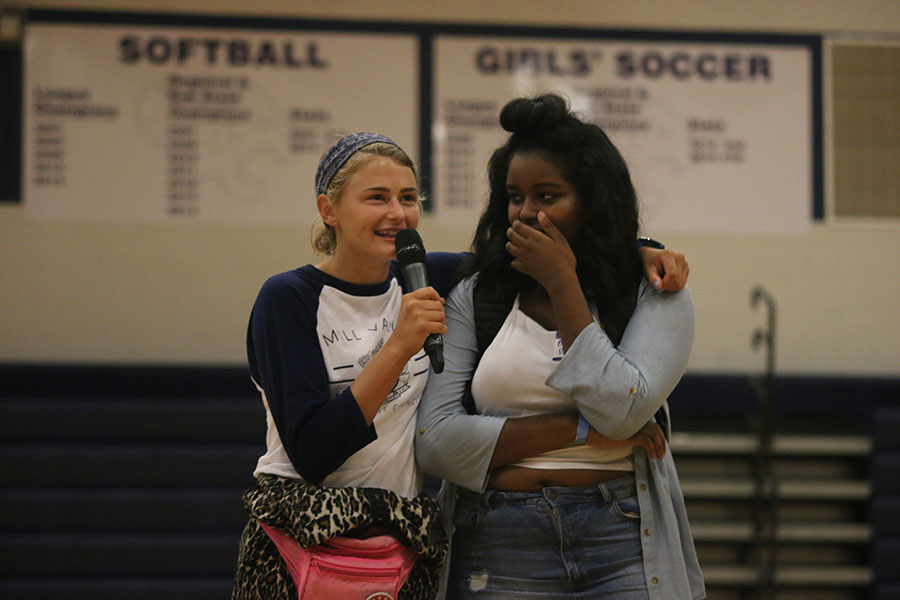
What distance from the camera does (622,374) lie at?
1701mm

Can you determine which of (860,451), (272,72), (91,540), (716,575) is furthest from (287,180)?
(860,451)

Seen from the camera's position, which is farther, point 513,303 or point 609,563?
point 513,303

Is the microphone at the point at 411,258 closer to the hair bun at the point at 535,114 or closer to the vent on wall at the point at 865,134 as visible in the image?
the hair bun at the point at 535,114

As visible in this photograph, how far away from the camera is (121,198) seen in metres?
4.65

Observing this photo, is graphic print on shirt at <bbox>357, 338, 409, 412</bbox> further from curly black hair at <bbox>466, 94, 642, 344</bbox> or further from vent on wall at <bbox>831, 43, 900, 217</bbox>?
vent on wall at <bbox>831, 43, 900, 217</bbox>

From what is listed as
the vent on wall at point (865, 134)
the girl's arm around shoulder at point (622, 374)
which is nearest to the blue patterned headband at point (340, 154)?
the girl's arm around shoulder at point (622, 374)

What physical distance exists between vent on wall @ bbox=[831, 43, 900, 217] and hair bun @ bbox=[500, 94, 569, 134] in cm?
350

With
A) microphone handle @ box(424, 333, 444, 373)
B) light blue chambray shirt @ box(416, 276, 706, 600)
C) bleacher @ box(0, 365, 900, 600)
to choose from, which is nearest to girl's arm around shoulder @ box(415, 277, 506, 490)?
light blue chambray shirt @ box(416, 276, 706, 600)

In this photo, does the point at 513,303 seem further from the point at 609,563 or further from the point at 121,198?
the point at 121,198

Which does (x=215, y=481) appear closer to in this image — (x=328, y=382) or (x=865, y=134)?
(x=328, y=382)

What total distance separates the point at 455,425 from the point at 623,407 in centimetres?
32

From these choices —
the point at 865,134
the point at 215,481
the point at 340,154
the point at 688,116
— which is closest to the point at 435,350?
the point at 340,154

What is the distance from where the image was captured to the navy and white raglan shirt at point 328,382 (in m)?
1.69

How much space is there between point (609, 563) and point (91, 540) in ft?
10.9
